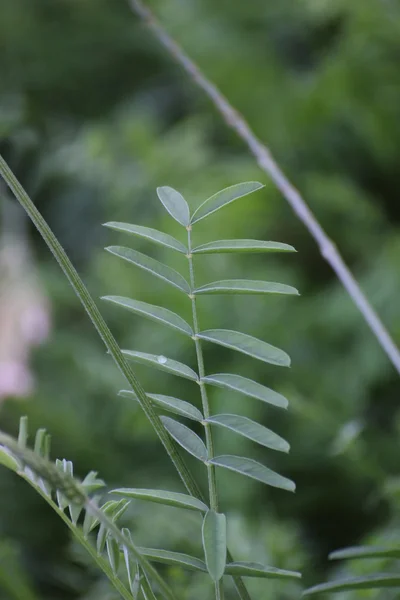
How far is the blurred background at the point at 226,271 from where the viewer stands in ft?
2.33

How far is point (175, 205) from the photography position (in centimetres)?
31

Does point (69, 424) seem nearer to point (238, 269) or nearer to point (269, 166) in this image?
point (238, 269)

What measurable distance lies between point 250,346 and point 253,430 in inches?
1.2

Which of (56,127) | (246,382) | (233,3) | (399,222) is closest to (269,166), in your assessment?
(246,382)

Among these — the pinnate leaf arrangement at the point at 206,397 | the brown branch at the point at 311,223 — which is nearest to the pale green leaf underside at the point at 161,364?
the pinnate leaf arrangement at the point at 206,397

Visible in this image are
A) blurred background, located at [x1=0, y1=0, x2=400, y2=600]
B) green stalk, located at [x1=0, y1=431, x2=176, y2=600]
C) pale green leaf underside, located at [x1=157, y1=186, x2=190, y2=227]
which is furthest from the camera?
blurred background, located at [x1=0, y1=0, x2=400, y2=600]

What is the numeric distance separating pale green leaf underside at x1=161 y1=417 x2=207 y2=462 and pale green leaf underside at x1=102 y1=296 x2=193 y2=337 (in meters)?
0.04

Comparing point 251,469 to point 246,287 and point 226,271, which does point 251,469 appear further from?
point 226,271

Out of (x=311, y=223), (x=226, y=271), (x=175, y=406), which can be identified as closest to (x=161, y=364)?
(x=175, y=406)

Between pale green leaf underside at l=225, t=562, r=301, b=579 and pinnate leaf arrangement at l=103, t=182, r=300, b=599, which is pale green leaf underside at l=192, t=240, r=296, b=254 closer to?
pinnate leaf arrangement at l=103, t=182, r=300, b=599

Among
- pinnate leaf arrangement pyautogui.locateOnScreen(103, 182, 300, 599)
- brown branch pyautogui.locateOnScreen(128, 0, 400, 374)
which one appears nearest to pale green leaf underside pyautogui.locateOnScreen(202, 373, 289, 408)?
pinnate leaf arrangement pyautogui.locateOnScreen(103, 182, 300, 599)

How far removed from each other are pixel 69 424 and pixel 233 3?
0.87 metres

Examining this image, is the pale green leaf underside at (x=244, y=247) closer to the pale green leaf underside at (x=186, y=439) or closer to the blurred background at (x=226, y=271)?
the pale green leaf underside at (x=186, y=439)

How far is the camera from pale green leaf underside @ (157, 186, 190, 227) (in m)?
0.31
